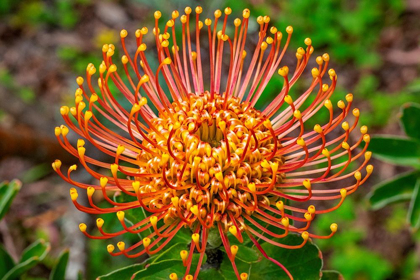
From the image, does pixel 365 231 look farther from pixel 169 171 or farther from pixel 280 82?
pixel 169 171

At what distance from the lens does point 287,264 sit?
1264 millimetres

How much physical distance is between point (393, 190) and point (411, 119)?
0.31 metres

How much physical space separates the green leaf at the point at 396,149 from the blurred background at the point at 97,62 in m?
0.94

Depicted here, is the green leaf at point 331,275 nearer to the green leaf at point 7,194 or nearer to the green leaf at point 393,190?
the green leaf at point 393,190

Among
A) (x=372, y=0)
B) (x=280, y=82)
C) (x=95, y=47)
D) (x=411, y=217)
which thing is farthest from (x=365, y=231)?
(x=95, y=47)

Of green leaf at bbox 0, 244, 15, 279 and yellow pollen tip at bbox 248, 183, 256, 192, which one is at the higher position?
yellow pollen tip at bbox 248, 183, 256, 192

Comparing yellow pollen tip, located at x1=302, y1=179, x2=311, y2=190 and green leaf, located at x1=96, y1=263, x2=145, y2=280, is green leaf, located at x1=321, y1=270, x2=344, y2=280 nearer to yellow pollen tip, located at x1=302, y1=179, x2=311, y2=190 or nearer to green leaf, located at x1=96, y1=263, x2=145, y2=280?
yellow pollen tip, located at x1=302, y1=179, x2=311, y2=190

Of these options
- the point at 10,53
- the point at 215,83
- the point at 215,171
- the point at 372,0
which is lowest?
the point at 10,53

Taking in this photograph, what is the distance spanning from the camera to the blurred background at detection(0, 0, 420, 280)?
9.28ft

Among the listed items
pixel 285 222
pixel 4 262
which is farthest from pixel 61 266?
pixel 285 222

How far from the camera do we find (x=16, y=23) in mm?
4367

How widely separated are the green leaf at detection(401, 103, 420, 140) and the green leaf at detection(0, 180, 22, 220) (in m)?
1.41

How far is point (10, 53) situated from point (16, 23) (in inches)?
12.2

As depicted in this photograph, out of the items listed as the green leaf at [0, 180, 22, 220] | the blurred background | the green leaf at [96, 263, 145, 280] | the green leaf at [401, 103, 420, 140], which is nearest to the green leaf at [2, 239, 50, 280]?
the green leaf at [0, 180, 22, 220]
